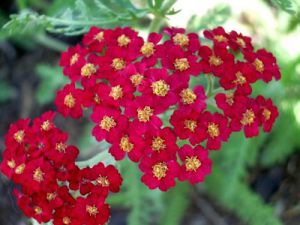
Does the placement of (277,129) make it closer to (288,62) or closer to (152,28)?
(288,62)

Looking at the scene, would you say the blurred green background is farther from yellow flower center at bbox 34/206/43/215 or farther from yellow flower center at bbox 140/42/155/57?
yellow flower center at bbox 34/206/43/215

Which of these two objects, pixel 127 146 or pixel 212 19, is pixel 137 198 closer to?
pixel 212 19

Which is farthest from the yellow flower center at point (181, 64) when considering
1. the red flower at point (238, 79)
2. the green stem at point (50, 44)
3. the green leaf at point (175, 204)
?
the green stem at point (50, 44)

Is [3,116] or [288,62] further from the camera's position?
[3,116]

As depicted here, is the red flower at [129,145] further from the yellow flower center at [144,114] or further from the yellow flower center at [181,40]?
the yellow flower center at [181,40]

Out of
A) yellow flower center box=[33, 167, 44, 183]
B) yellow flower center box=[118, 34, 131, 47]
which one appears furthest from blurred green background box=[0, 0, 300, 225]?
yellow flower center box=[33, 167, 44, 183]

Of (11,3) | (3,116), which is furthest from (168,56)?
(11,3)

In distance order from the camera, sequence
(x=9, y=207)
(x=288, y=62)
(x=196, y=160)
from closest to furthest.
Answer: (x=196, y=160)
(x=288, y=62)
(x=9, y=207)
